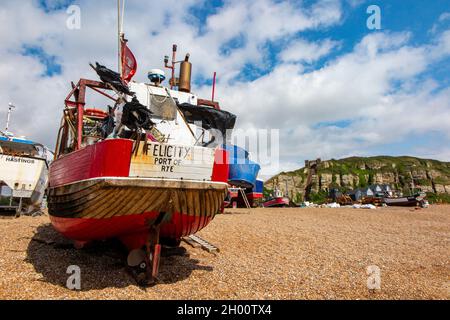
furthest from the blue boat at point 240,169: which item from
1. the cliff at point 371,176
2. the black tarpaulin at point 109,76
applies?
the cliff at point 371,176

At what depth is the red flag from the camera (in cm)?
771

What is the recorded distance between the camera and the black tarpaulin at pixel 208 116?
24.4ft

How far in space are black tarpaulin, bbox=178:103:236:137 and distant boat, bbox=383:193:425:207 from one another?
3275 cm

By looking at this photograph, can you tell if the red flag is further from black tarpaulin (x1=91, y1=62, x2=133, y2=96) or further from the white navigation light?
black tarpaulin (x1=91, y1=62, x2=133, y2=96)

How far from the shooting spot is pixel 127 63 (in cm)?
782

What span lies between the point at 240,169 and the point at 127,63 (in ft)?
37.9

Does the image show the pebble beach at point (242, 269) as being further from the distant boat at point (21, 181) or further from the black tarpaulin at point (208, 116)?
the distant boat at point (21, 181)

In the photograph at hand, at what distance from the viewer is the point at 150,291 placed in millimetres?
4508

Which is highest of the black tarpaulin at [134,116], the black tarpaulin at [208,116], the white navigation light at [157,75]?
the white navigation light at [157,75]

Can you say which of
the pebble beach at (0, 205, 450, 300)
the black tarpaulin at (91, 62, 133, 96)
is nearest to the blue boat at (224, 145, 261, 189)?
the pebble beach at (0, 205, 450, 300)

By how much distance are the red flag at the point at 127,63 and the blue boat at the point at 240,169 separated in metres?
10.3
